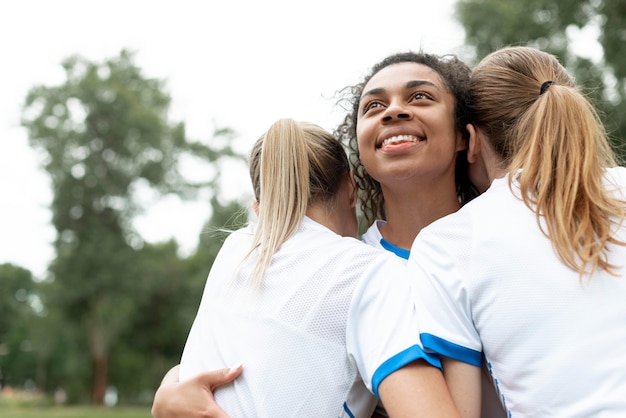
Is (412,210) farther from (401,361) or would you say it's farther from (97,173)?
(97,173)

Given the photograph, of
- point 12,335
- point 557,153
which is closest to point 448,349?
point 557,153

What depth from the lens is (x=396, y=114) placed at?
3.31 meters

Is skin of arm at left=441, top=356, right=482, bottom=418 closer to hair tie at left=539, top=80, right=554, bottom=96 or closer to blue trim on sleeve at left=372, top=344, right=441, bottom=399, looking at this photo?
blue trim on sleeve at left=372, top=344, right=441, bottom=399

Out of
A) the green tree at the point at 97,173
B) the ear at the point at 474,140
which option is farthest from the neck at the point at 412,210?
the green tree at the point at 97,173

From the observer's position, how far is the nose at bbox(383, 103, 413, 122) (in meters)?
3.31

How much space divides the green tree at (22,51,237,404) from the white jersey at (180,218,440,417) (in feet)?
95.2

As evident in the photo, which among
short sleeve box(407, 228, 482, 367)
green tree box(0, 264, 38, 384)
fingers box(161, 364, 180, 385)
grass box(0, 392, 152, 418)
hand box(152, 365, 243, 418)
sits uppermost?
short sleeve box(407, 228, 482, 367)

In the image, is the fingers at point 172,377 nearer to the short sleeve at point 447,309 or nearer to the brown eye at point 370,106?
the short sleeve at point 447,309

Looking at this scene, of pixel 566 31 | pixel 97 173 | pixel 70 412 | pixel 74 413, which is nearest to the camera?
pixel 566 31

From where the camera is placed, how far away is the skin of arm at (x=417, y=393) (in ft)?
7.36

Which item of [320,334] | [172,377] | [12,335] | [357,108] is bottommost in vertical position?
[12,335]

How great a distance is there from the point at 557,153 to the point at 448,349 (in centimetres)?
80

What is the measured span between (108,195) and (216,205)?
529cm

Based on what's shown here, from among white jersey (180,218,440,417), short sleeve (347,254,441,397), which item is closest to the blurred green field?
white jersey (180,218,440,417)
